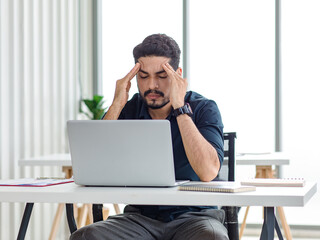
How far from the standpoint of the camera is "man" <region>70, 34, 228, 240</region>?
83.6 inches

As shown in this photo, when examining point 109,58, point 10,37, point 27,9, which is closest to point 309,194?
point 10,37

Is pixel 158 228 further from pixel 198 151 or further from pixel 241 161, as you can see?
pixel 241 161

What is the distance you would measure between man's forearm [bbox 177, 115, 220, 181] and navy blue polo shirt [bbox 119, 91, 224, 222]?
0.30 ft

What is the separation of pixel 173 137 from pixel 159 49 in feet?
1.32

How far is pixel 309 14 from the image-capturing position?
5047mm

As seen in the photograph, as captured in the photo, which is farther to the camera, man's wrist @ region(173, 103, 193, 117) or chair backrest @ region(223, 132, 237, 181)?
chair backrest @ region(223, 132, 237, 181)

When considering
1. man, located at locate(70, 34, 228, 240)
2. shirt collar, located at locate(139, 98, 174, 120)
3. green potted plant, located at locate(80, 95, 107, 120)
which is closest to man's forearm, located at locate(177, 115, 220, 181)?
man, located at locate(70, 34, 228, 240)

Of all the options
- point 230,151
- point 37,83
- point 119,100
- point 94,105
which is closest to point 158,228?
point 230,151

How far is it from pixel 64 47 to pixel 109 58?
0.65 meters

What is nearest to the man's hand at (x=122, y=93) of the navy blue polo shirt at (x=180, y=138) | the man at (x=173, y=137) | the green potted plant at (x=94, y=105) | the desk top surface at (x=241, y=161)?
the man at (x=173, y=137)

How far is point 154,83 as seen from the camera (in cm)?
247

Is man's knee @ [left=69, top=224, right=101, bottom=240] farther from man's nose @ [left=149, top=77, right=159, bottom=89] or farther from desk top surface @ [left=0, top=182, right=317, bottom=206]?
man's nose @ [left=149, top=77, right=159, bottom=89]

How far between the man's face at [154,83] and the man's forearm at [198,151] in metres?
0.21

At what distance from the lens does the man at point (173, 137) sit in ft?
6.97
